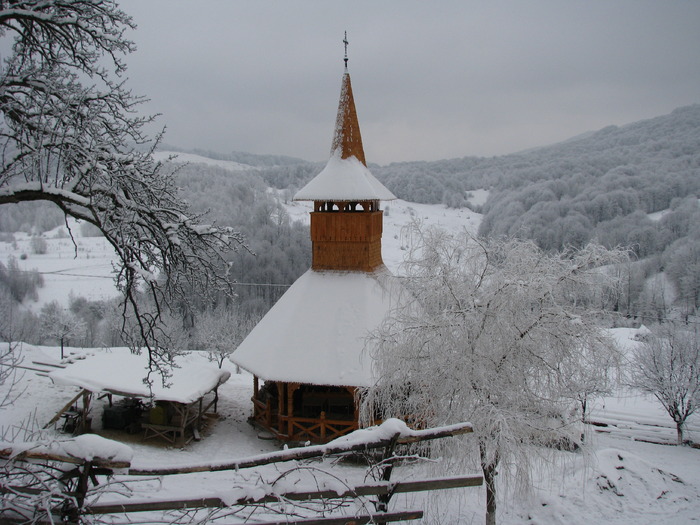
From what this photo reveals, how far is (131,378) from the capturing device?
14.5 meters

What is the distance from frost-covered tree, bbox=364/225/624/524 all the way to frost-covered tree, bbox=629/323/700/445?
12.2 metres

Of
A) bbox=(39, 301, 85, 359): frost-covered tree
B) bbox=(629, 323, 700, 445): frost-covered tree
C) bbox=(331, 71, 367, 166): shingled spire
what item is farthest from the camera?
bbox=(39, 301, 85, 359): frost-covered tree

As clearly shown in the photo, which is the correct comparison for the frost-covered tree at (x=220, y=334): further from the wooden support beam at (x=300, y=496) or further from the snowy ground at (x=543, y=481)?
the wooden support beam at (x=300, y=496)

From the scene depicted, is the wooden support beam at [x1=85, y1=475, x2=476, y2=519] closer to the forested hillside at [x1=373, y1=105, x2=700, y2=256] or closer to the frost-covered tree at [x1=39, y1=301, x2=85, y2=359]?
the forested hillside at [x1=373, y1=105, x2=700, y2=256]

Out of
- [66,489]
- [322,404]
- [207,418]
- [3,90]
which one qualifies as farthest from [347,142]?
[66,489]

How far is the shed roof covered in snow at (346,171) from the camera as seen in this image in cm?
1548

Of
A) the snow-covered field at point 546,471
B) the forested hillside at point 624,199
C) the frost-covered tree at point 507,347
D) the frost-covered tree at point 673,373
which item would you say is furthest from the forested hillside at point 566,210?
the frost-covered tree at point 507,347

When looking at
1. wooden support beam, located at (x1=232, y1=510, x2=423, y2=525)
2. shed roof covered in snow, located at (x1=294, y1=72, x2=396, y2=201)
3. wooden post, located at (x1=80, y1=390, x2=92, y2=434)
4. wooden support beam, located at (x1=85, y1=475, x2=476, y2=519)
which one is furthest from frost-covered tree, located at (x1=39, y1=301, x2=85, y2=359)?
wooden support beam, located at (x1=232, y1=510, x2=423, y2=525)

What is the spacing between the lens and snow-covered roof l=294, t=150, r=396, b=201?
1541 cm

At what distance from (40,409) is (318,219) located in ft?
35.4

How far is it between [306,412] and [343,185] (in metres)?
6.97

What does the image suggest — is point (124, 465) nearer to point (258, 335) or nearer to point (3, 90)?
point (3, 90)

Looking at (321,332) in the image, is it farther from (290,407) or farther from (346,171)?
(346,171)

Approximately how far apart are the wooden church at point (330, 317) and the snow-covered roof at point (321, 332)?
0.03m
